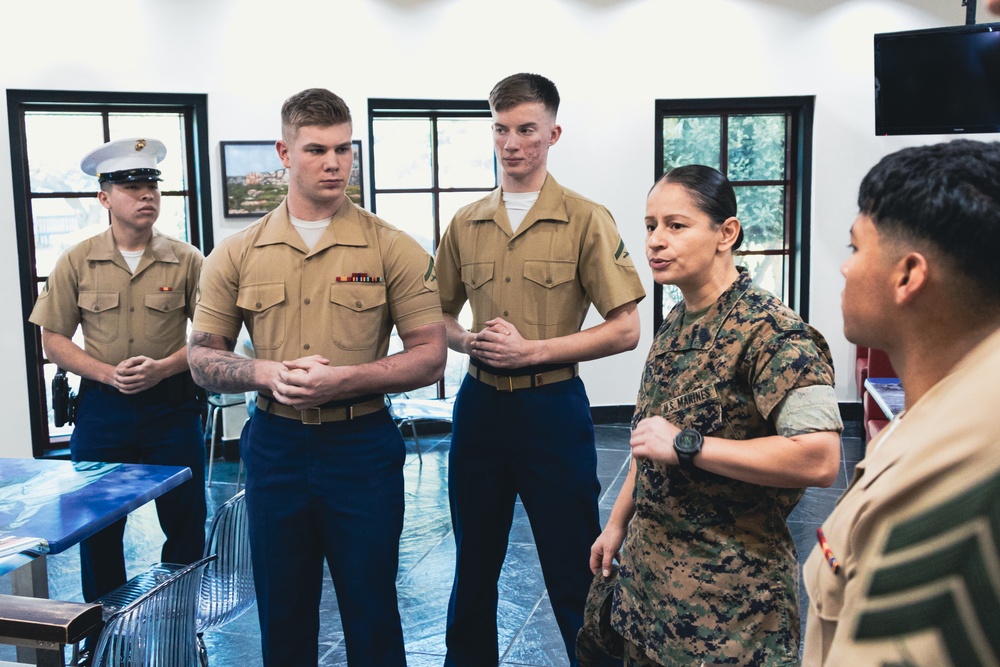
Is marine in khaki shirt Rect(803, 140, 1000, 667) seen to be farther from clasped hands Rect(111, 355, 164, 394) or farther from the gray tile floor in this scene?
clasped hands Rect(111, 355, 164, 394)

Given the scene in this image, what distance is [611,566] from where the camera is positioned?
1.99 meters

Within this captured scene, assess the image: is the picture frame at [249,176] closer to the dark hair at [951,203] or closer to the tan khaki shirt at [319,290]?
the tan khaki shirt at [319,290]

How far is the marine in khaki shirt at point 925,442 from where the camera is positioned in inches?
29.4

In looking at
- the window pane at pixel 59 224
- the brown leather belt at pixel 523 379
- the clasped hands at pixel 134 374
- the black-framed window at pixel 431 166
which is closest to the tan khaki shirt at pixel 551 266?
the brown leather belt at pixel 523 379

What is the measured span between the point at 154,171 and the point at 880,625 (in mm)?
3403

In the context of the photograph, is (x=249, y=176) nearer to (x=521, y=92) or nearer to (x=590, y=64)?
(x=590, y=64)

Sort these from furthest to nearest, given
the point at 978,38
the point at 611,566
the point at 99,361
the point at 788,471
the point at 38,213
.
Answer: the point at 38,213 → the point at 978,38 → the point at 99,361 → the point at 611,566 → the point at 788,471

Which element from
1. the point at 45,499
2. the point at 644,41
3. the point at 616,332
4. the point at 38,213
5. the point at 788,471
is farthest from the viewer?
the point at 644,41

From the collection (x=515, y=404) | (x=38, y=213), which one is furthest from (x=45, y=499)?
(x=38, y=213)

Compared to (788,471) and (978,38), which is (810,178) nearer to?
(978,38)

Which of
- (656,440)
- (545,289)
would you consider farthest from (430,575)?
(656,440)

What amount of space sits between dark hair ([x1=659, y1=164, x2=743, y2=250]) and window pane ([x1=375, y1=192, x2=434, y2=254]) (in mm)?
5013

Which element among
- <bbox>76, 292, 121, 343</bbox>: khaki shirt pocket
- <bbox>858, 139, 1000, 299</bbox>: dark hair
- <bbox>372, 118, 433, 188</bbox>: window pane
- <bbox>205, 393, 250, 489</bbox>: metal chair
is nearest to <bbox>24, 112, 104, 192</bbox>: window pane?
<bbox>205, 393, 250, 489</bbox>: metal chair

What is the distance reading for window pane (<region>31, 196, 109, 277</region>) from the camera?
590cm
